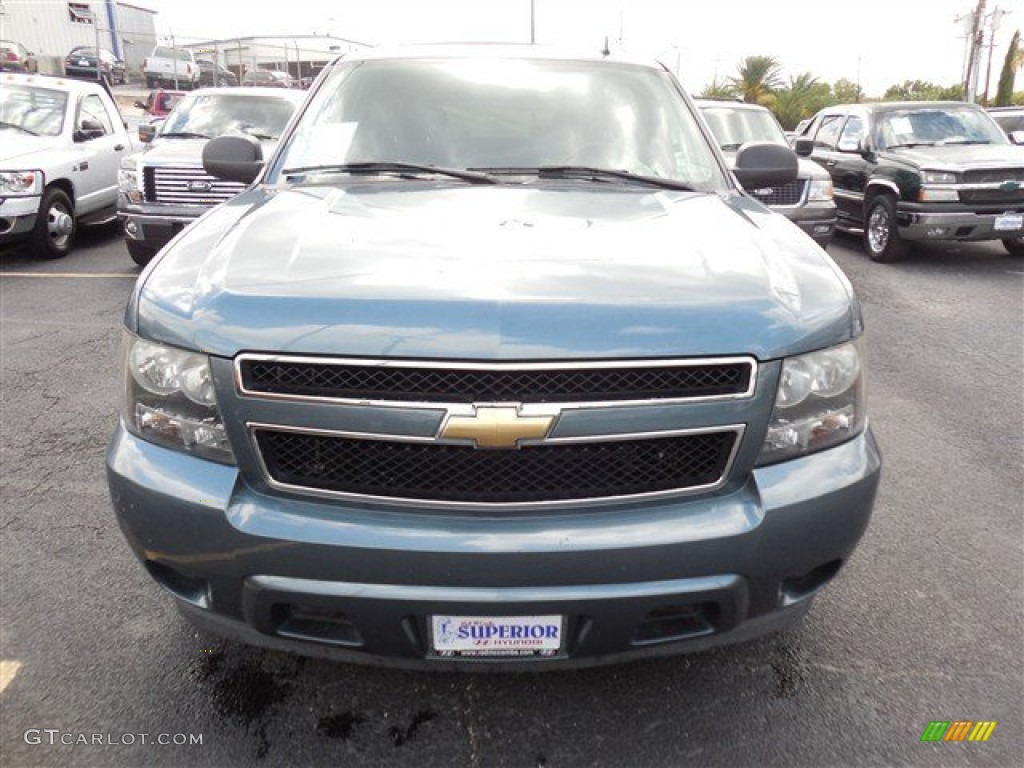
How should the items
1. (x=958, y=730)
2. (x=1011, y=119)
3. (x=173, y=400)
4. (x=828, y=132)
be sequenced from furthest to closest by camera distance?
(x=1011, y=119) → (x=828, y=132) → (x=958, y=730) → (x=173, y=400)

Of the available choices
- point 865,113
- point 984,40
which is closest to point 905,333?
point 865,113

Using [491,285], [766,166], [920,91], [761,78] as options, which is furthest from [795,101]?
[491,285]

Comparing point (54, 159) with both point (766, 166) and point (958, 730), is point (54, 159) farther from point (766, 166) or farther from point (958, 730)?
point (958, 730)

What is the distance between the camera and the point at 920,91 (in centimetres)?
4359

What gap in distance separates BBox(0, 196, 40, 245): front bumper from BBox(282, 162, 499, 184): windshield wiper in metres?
6.72

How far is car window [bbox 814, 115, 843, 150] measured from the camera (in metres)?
11.2

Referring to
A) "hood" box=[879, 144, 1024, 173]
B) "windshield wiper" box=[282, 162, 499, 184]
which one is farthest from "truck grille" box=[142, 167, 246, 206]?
"hood" box=[879, 144, 1024, 173]

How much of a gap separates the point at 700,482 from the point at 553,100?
1951mm

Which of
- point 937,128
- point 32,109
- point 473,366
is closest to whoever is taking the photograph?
point 473,366

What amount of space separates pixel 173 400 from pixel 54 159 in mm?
8281

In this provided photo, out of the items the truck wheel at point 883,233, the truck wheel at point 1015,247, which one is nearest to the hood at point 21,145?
the truck wheel at point 883,233

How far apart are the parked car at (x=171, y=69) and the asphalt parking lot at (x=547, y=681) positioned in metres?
32.0

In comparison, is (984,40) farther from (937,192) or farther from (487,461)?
(487,461)

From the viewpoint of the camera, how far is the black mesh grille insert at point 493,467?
6.34ft
